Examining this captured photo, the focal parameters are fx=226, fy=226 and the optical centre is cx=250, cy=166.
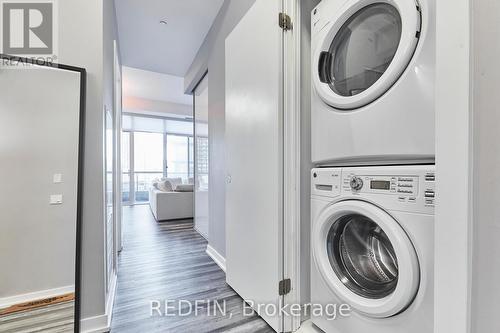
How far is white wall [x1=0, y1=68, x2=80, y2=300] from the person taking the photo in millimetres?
1215

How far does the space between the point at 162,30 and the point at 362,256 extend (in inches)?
124

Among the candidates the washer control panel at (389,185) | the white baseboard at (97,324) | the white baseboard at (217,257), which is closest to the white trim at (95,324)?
the white baseboard at (97,324)

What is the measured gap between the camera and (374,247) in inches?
42.4

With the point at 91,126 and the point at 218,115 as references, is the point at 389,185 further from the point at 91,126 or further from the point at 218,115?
the point at 218,115

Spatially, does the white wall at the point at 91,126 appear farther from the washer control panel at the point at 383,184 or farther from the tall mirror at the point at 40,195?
the washer control panel at the point at 383,184

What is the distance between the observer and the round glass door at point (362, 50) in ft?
3.21

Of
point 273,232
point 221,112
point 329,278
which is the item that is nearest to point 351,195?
point 329,278

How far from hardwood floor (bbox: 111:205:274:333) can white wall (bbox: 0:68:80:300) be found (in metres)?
0.51

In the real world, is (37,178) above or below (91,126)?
below

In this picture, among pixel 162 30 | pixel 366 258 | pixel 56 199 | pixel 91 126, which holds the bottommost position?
pixel 366 258

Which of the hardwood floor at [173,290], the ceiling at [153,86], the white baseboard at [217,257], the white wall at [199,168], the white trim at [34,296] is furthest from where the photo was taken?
the ceiling at [153,86]

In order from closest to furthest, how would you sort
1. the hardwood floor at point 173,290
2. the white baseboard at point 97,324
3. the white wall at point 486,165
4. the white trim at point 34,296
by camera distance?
the white wall at point 486,165
the white trim at point 34,296
the white baseboard at point 97,324
the hardwood floor at point 173,290

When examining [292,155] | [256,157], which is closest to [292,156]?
[292,155]

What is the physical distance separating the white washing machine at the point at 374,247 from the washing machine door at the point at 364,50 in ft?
1.22
